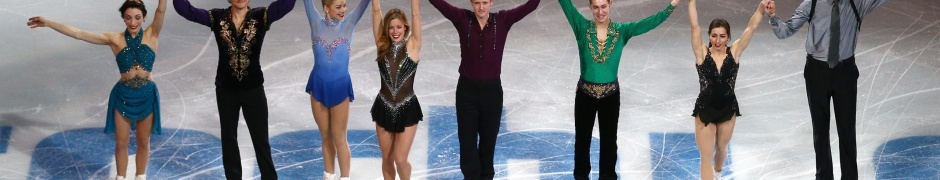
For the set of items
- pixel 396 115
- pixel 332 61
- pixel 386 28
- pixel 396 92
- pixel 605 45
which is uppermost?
pixel 386 28

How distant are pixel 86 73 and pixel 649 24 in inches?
154

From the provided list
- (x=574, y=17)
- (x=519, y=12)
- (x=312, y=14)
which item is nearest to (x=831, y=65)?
(x=574, y=17)

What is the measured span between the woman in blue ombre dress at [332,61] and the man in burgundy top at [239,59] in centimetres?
20

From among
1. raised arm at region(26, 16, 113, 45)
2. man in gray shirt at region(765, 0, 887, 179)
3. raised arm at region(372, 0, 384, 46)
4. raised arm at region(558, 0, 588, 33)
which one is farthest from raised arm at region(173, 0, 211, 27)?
man in gray shirt at region(765, 0, 887, 179)

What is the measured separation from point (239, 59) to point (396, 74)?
0.79 metres

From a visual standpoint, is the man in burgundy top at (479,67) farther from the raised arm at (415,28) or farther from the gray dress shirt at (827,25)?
the gray dress shirt at (827,25)

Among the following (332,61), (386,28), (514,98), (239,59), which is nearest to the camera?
(386,28)

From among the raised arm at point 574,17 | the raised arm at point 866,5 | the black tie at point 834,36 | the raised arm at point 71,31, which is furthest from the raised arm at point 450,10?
the raised arm at point 866,5

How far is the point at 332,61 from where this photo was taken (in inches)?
300

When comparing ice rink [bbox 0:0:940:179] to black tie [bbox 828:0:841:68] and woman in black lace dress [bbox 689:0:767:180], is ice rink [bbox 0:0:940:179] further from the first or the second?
black tie [bbox 828:0:841:68]

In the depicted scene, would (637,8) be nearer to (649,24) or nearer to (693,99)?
(693,99)

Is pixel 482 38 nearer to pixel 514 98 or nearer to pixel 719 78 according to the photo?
pixel 719 78

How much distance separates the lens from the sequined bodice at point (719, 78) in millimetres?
7566

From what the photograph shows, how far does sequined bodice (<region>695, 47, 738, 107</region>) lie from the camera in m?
7.57
